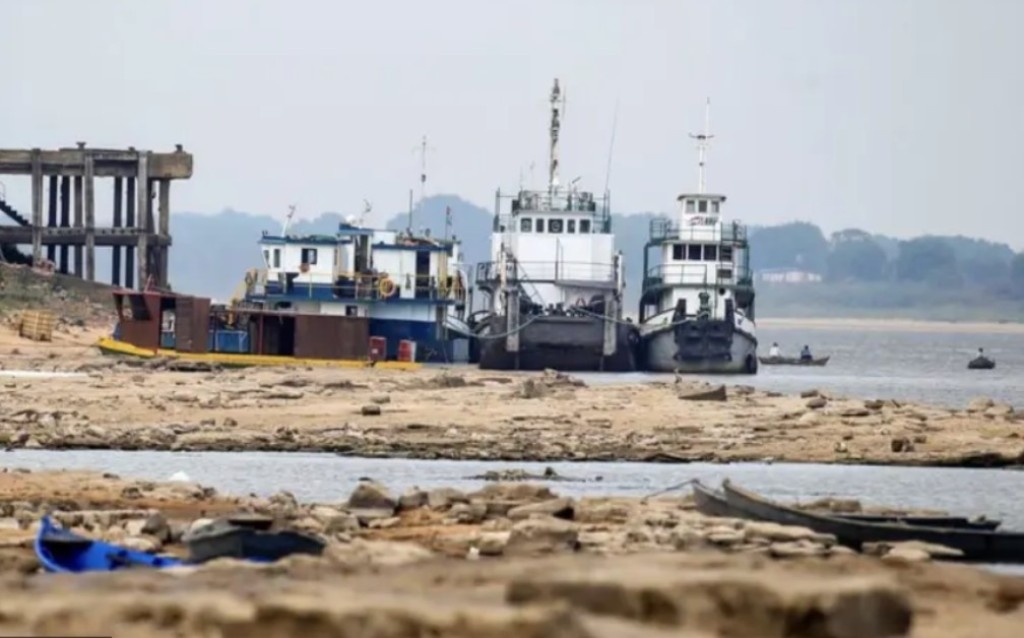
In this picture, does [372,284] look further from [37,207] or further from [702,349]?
[37,207]

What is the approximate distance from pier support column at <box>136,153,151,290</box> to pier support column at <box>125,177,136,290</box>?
1504mm

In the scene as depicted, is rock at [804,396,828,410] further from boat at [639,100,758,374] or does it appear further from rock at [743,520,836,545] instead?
boat at [639,100,758,374]

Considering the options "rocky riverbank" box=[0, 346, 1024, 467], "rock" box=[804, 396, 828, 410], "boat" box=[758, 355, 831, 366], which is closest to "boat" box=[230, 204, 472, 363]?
"rocky riverbank" box=[0, 346, 1024, 467]

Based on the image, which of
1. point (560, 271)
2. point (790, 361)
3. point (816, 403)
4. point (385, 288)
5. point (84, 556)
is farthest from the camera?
point (790, 361)

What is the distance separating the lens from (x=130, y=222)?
9200cm

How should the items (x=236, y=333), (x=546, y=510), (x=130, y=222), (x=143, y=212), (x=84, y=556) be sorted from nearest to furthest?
(x=84, y=556)
(x=546, y=510)
(x=236, y=333)
(x=143, y=212)
(x=130, y=222)

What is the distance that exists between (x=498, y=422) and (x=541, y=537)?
23.1m

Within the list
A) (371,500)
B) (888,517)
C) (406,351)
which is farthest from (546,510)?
(406,351)

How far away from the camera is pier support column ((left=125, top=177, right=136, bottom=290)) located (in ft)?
300

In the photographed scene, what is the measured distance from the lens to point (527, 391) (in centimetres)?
5222

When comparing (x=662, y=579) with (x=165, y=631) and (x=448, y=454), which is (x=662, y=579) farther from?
(x=448, y=454)

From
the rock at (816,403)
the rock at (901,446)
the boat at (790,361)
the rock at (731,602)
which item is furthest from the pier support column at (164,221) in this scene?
the rock at (731,602)

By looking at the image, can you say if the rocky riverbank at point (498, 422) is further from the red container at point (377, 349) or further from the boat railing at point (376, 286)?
the boat railing at point (376, 286)

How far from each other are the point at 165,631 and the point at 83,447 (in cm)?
2668
